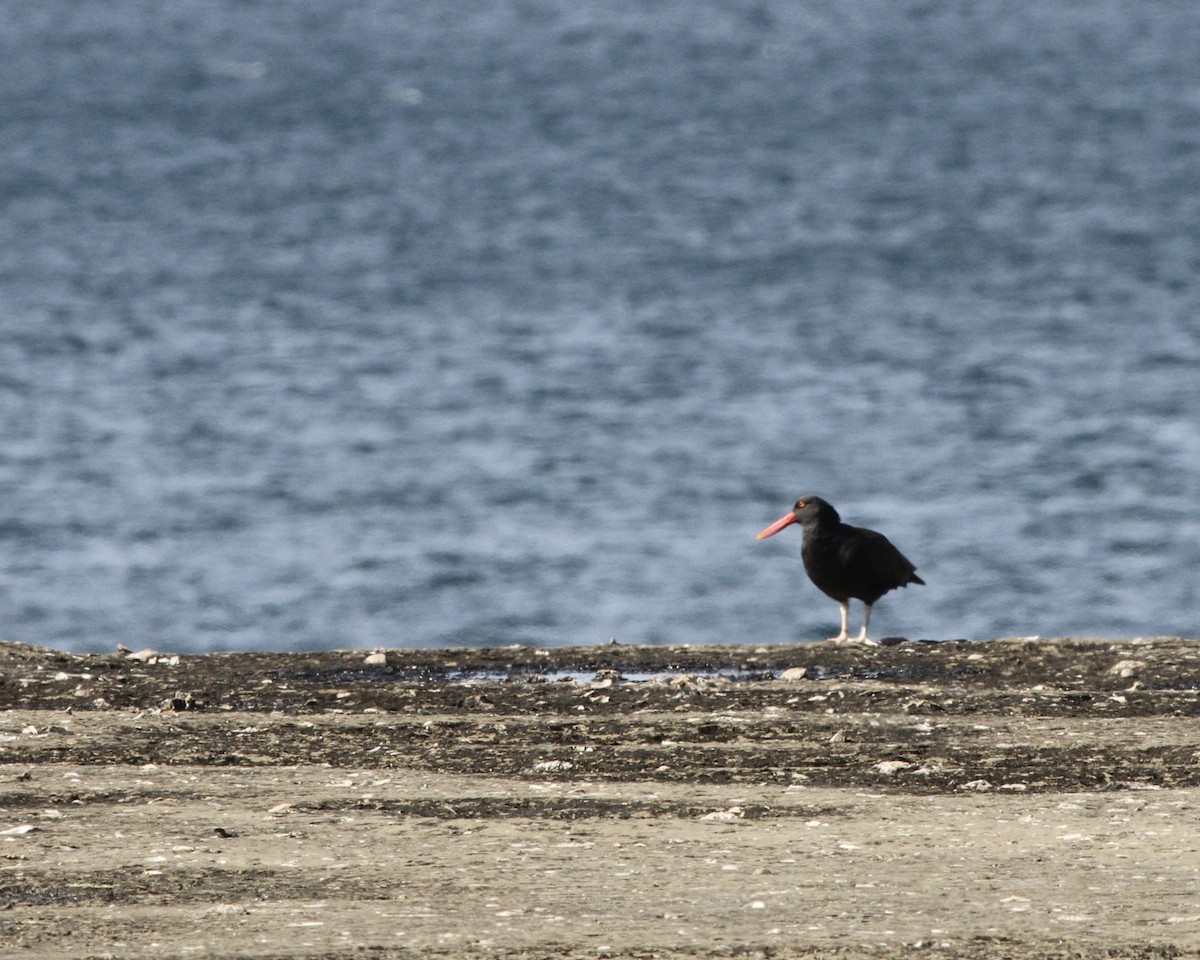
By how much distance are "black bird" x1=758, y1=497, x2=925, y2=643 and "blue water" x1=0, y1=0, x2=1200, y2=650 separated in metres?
9.67

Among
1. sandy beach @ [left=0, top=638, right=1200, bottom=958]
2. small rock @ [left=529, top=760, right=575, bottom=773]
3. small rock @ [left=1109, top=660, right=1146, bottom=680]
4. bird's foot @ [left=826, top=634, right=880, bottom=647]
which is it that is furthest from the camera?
bird's foot @ [left=826, top=634, right=880, bottom=647]

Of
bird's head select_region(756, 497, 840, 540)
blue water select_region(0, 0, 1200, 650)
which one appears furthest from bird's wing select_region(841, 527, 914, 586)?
blue water select_region(0, 0, 1200, 650)

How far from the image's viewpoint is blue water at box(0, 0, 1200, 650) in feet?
90.1

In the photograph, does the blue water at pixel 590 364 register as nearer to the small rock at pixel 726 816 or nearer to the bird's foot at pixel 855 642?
the bird's foot at pixel 855 642

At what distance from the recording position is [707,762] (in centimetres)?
1012

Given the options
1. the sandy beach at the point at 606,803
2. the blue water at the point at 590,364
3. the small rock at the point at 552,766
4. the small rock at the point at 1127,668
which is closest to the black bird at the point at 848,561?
the sandy beach at the point at 606,803

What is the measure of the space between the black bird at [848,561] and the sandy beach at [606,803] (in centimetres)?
146

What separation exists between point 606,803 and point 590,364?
111 feet

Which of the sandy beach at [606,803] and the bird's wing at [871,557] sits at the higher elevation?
the bird's wing at [871,557]

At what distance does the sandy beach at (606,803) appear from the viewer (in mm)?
7488

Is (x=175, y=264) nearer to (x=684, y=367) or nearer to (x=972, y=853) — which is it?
(x=684, y=367)

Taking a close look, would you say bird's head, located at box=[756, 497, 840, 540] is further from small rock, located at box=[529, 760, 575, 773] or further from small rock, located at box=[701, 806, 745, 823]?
small rock, located at box=[701, 806, 745, 823]

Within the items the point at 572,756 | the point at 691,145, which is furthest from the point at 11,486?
the point at 691,145

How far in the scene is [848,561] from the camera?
14.6m
